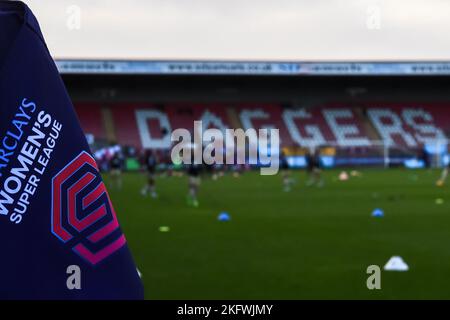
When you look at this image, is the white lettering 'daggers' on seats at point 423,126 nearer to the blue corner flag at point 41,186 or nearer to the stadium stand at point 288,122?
the stadium stand at point 288,122

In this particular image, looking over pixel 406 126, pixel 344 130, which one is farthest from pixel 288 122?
pixel 406 126

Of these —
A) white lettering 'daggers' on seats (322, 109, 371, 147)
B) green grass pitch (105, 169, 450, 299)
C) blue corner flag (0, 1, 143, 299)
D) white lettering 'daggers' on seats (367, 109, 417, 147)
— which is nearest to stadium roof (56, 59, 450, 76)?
white lettering 'daggers' on seats (367, 109, 417, 147)

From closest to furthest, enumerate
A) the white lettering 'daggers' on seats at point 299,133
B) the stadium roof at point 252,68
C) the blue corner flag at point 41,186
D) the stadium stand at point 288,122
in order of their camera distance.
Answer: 1. the blue corner flag at point 41,186
2. the stadium roof at point 252,68
3. the stadium stand at point 288,122
4. the white lettering 'daggers' on seats at point 299,133

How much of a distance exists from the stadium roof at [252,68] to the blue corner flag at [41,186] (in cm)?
4689

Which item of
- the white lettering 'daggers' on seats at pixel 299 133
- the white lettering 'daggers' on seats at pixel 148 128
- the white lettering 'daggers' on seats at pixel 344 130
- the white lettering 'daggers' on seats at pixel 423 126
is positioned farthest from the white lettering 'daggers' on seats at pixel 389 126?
the white lettering 'daggers' on seats at pixel 148 128

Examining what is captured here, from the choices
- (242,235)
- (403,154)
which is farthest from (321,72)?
(242,235)

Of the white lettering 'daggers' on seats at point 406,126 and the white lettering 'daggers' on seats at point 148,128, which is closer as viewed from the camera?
the white lettering 'daggers' on seats at point 148,128

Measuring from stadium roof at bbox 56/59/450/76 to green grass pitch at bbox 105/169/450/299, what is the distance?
96.1 feet

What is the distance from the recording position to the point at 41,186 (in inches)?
82.1

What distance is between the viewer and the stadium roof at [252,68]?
48.5m

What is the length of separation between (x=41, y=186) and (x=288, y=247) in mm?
8966

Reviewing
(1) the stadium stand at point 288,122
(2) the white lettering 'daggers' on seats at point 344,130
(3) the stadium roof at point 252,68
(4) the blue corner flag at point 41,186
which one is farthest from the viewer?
(2) the white lettering 'daggers' on seats at point 344,130

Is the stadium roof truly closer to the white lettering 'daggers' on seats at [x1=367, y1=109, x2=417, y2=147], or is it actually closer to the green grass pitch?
the white lettering 'daggers' on seats at [x1=367, y1=109, x2=417, y2=147]

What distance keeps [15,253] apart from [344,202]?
61.3 ft
